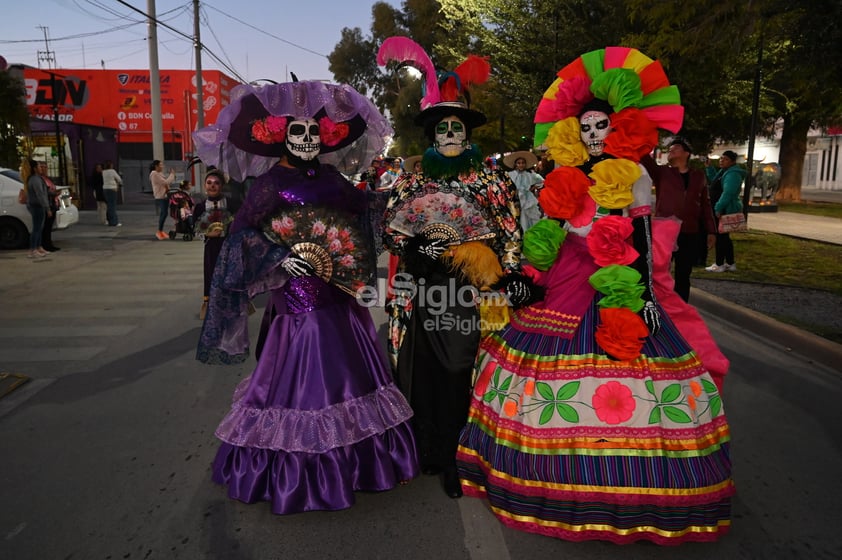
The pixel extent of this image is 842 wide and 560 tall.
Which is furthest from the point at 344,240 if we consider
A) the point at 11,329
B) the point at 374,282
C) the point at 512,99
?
the point at 512,99

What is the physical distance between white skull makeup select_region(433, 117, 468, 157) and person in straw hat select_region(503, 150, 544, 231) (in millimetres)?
3356

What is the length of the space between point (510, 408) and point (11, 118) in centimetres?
2210

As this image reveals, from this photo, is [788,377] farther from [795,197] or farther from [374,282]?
[795,197]

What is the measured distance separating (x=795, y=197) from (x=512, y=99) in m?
15.1

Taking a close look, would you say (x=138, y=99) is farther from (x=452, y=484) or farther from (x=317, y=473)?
(x=452, y=484)

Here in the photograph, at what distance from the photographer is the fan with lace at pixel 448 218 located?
3608 mm

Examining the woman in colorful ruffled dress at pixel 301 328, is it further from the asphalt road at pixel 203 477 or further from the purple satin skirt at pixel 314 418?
the asphalt road at pixel 203 477

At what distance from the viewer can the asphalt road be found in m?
3.19

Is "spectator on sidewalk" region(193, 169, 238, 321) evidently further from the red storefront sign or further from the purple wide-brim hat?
the red storefront sign

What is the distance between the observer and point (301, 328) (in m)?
3.63

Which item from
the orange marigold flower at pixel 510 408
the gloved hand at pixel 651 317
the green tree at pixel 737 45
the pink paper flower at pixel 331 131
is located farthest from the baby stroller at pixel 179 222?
the gloved hand at pixel 651 317

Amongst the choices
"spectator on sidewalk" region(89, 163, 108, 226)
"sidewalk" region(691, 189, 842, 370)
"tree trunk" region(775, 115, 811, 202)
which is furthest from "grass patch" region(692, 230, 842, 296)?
"spectator on sidewalk" region(89, 163, 108, 226)

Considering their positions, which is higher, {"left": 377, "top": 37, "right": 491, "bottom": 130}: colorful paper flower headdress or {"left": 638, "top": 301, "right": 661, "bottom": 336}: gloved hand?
{"left": 377, "top": 37, "right": 491, "bottom": 130}: colorful paper flower headdress

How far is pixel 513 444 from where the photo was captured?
322cm
